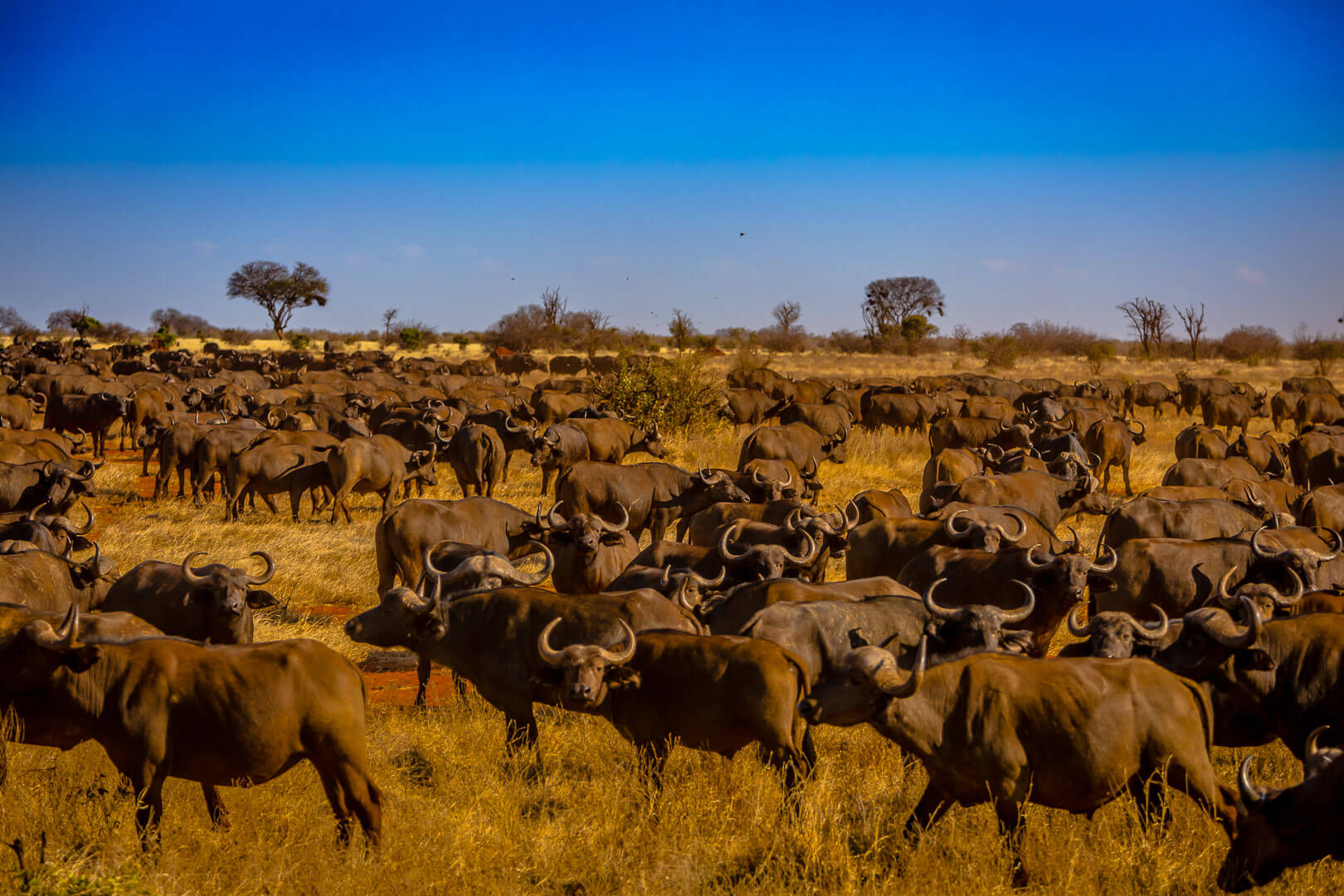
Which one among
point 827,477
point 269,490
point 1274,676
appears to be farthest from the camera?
point 827,477

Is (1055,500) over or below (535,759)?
over

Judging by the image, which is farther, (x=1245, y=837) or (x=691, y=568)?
(x=691, y=568)

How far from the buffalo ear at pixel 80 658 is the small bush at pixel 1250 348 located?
2758 inches

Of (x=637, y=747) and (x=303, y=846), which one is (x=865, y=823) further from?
(x=303, y=846)

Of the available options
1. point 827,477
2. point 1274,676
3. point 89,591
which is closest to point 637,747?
point 1274,676

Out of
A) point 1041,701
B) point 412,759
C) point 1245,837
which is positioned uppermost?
point 1041,701

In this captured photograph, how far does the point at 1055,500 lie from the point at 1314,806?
9039 mm

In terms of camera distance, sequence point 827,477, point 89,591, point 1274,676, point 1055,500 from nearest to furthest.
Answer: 1. point 1274,676
2. point 89,591
3. point 1055,500
4. point 827,477

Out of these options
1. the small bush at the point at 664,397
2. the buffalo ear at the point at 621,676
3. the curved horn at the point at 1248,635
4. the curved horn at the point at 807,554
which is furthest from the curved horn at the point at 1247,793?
the small bush at the point at 664,397

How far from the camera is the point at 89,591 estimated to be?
841 centimetres

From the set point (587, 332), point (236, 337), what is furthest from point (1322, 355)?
point (236, 337)

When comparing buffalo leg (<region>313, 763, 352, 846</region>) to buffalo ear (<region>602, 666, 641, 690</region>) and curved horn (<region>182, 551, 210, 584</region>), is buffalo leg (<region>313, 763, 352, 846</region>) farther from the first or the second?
curved horn (<region>182, 551, 210, 584</region>)

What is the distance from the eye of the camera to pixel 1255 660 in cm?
595

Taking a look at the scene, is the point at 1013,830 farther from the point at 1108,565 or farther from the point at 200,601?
the point at 200,601
